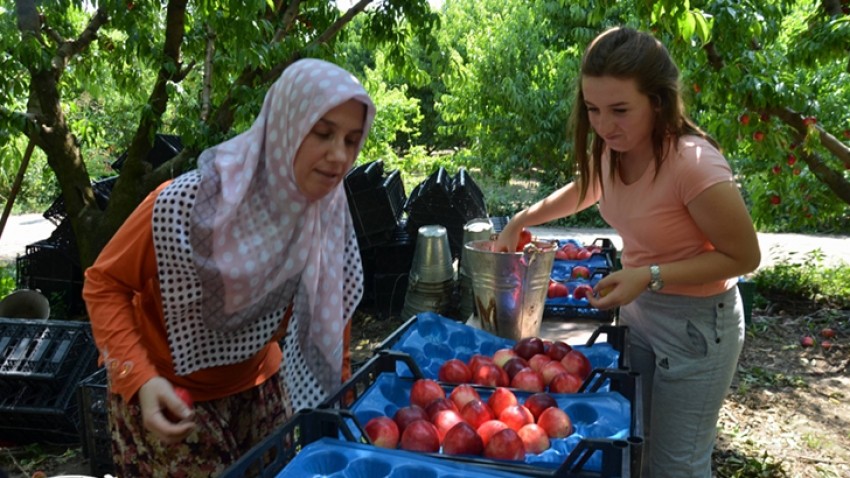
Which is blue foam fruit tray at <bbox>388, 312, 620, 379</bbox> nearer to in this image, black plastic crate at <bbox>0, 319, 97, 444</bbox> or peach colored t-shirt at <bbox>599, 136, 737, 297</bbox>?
peach colored t-shirt at <bbox>599, 136, 737, 297</bbox>

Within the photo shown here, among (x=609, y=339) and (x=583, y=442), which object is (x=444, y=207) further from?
(x=583, y=442)

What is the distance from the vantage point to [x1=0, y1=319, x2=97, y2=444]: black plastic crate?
12.1 feet

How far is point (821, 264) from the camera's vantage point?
7219 mm

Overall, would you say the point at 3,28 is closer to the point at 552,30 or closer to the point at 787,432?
the point at 787,432

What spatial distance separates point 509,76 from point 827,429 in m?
8.92

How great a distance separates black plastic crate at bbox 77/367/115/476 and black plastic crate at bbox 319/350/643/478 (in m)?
2.04

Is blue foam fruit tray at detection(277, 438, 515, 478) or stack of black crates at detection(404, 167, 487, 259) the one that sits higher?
blue foam fruit tray at detection(277, 438, 515, 478)

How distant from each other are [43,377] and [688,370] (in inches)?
125

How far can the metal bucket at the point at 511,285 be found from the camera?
7.48 feet

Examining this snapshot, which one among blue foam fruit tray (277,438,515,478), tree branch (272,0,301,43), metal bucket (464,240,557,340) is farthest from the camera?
tree branch (272,0,301,43)

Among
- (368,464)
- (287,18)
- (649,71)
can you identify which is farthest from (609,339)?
(287,18)

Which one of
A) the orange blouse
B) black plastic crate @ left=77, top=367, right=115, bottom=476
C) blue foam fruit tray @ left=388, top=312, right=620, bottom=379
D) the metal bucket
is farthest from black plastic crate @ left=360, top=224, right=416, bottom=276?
the orange blouse

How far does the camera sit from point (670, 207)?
184cm

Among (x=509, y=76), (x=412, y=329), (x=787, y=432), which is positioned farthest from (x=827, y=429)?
(x=509, y=76)
